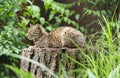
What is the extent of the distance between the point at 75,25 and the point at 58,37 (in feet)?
5.06

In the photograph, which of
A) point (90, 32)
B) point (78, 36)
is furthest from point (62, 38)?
point (90, 32)

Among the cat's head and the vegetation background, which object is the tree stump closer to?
the vegetation background

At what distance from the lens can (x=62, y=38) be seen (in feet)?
8.49

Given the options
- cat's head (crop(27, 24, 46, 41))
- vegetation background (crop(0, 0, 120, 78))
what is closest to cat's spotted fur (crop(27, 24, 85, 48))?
cat's head (crop(27, 24, 46, 41))

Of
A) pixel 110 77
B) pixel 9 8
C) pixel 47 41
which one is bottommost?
pixel 110 77

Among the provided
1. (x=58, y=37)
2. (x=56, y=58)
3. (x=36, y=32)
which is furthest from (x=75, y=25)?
(x=56, y=58)

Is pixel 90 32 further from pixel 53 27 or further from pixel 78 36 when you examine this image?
pixel 78 36

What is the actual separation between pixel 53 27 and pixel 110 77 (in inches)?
100

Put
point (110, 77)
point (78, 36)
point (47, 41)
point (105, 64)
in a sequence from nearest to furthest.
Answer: point (110, 77) < point (105, 64) < point (78, 36) < point (47, 41)

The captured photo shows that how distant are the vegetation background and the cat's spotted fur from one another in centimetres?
12

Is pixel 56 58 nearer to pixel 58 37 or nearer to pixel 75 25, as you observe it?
pixel 58 37

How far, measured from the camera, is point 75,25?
166 inches

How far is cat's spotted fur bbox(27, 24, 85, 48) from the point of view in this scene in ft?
8.36

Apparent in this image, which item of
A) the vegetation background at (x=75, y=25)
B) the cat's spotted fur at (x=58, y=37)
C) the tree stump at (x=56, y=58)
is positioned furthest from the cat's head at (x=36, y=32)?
the tree stump at (x=56, y=58)
